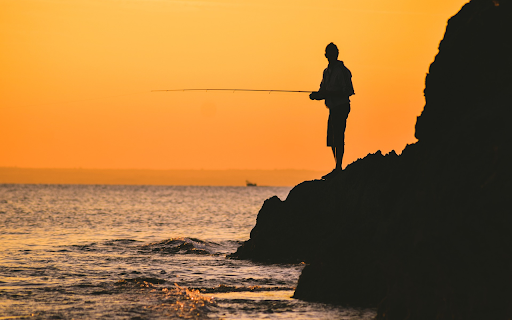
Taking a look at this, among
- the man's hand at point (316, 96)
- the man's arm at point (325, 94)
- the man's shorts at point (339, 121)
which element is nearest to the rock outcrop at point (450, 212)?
the man's shorts at point (339, 121)

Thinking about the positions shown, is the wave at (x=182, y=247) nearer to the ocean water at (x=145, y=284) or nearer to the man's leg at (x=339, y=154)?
the ocean water at (x=145, y=284)

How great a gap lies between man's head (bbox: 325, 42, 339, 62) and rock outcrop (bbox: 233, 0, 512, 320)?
3465 mm

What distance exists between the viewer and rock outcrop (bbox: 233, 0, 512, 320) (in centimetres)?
536

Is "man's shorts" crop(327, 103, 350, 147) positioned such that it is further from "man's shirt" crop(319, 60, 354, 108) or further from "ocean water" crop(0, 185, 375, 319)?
"ocean water" crop(0, 185, 375, 319)

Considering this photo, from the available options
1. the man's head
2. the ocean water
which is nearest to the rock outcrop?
the ocean water

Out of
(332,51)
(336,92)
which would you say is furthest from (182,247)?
(332,51)

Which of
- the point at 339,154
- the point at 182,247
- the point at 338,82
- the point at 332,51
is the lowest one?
the point at 182,247

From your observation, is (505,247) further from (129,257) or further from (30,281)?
(129,257)

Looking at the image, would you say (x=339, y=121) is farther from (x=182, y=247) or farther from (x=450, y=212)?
(x=182, y=247)

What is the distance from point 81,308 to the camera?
772cm

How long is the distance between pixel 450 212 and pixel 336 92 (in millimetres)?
5111

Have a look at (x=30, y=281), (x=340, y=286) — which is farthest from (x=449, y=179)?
(x=30, y=281)

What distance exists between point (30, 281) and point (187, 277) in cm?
277

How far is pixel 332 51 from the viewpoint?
10602 mm
